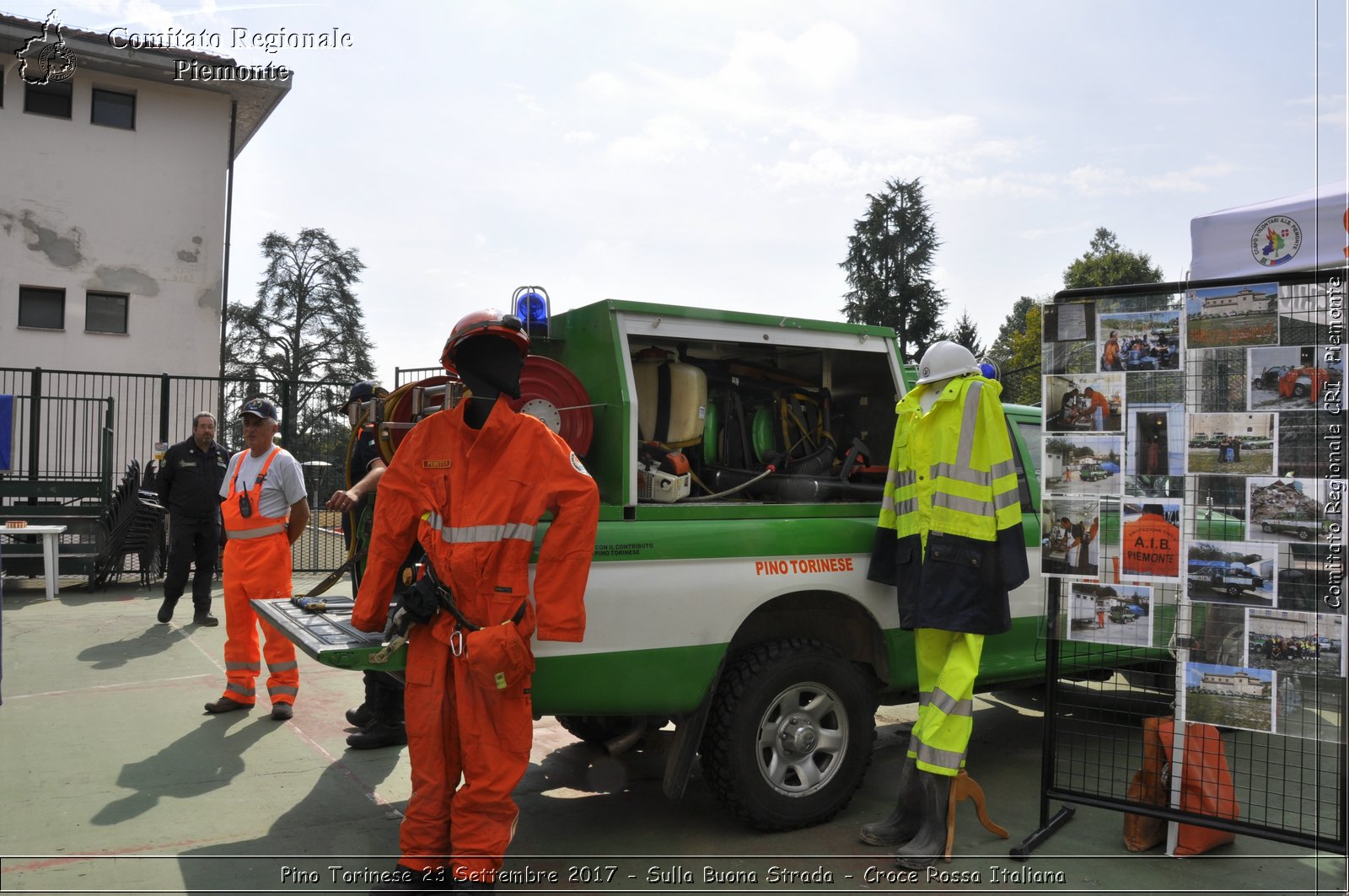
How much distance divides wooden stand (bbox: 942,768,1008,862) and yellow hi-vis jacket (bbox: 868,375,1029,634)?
66 cm

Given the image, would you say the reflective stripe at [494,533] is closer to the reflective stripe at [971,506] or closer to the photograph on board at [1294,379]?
the reflective stripe at [971,506]

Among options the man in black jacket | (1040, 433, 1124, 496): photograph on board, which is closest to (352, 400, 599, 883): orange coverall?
(1040, 433, 1124, 496): photograph on board

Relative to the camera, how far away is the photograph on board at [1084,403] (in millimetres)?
3979

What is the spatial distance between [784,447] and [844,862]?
2.10 meters

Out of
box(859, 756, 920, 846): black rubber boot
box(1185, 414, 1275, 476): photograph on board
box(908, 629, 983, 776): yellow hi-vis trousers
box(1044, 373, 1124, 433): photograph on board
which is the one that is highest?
box(1044, 373, 1124, 433): photograph on board

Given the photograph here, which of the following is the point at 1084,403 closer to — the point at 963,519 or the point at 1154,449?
the point at 1154,449

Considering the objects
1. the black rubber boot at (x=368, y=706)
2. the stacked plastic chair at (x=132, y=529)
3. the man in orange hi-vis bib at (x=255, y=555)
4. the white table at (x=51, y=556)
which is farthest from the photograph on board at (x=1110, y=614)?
the white table at (x=51, y=556)

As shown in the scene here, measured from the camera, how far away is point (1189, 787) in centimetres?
397

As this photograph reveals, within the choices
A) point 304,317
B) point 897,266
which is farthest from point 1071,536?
point 897,266

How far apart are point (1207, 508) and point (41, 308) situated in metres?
19.2

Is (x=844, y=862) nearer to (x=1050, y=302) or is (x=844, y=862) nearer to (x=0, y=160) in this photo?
(x=1050, y=302)

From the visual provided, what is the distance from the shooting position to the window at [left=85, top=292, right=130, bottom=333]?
17484mm

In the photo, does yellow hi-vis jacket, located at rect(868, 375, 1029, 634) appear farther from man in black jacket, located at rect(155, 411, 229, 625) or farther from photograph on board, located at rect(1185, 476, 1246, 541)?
man in black jacket, located at rect(155, 411, 229, 625)

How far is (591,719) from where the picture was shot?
15.5ft
